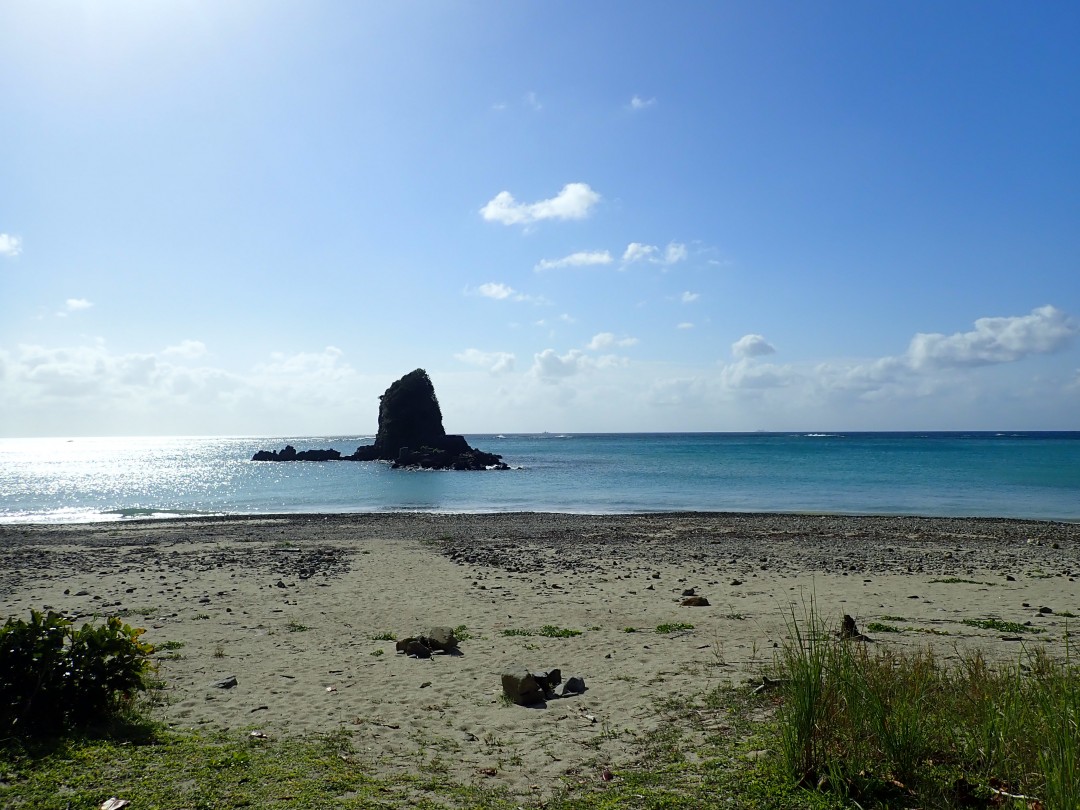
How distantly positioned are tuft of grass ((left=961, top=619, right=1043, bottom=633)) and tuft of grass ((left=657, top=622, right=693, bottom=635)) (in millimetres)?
4727

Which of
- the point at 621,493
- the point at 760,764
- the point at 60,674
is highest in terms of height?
the point at 60,674

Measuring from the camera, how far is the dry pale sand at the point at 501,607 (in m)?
7.12

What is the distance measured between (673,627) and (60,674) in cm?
848

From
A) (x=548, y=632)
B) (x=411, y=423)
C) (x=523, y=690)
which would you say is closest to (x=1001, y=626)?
(x=548, y=632)

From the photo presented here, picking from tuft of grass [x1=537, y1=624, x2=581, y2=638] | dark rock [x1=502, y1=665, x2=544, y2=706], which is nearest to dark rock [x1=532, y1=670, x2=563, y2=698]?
dark rock [x1=502, y1=665, x2=544, y2=706]

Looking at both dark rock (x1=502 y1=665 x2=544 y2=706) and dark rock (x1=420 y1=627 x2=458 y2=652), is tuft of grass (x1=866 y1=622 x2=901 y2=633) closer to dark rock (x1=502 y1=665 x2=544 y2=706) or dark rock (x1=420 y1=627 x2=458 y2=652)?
dark rock (x1=502 y1=665 x2=544 y2=706)

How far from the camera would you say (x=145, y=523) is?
114 feet

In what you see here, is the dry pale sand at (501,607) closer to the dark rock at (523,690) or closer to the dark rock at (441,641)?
the dark rock at (523,690)

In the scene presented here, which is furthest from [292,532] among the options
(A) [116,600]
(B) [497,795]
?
(B) [497,795]

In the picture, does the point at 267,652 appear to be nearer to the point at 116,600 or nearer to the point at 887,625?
the point at 116,600

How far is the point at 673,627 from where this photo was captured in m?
11.4

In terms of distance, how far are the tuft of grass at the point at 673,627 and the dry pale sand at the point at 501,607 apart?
12cm

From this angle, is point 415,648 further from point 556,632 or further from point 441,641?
point 556,632

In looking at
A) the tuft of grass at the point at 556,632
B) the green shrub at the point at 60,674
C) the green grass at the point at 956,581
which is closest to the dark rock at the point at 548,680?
the tuft of grass at the point at 556,632
